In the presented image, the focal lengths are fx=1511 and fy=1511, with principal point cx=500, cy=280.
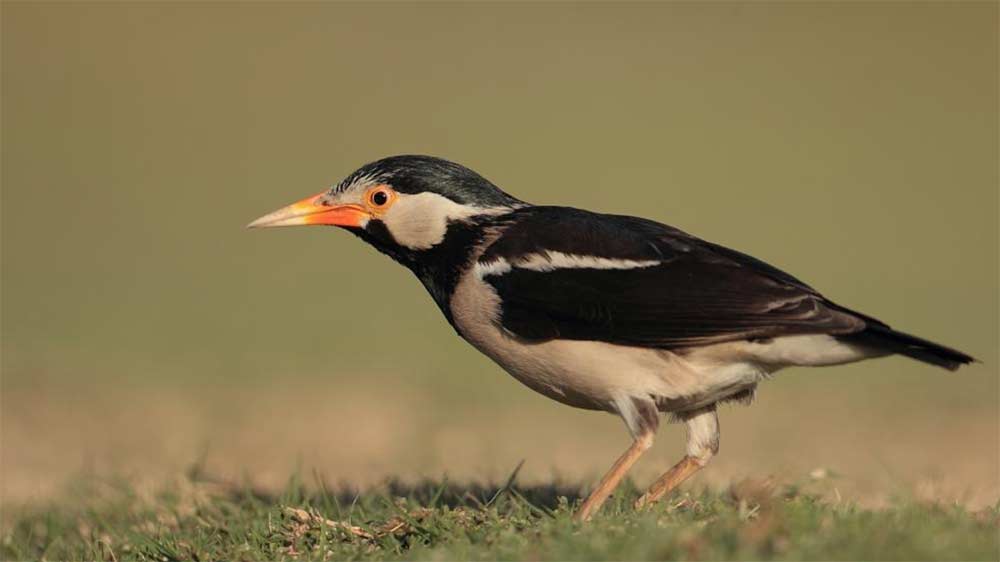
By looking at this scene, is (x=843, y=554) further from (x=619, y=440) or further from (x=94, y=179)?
(x=94, y=179)

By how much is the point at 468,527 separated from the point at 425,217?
193 cm

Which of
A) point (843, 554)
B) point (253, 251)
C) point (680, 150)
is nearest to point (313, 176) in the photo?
point (253, 251)

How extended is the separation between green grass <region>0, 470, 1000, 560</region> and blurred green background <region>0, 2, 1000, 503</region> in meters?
0.74

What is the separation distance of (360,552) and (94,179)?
79.8 ft

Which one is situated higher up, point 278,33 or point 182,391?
point 278,33

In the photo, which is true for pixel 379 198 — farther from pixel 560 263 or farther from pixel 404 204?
pixel 560 263

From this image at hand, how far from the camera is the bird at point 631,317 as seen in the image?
716 centimetres

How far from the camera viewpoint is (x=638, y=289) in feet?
24.3

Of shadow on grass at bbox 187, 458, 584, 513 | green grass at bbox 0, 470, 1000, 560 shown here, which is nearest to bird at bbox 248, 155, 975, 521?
green grass at bbox 0, 470, 1000, 560

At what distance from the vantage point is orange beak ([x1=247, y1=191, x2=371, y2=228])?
27.3ft

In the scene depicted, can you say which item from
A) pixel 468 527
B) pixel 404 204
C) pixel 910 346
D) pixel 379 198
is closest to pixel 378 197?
pixel 379 198

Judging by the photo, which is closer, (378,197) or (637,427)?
(637,427)

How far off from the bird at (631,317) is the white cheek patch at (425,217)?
0.01 metres

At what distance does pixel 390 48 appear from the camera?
41.9 m
